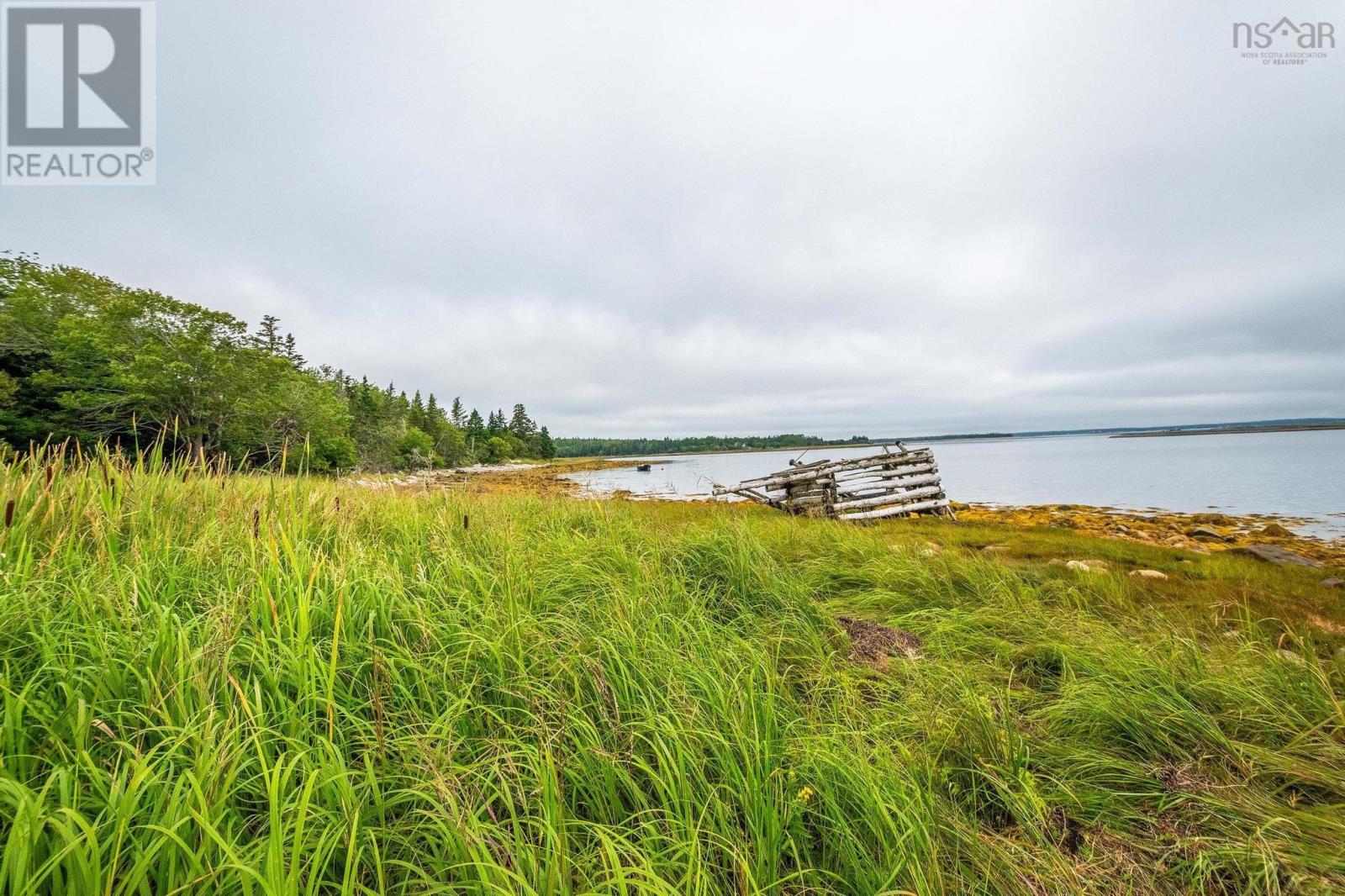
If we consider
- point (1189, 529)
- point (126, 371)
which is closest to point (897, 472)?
point (1189, 529)

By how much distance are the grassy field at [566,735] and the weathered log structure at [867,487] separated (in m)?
7.27

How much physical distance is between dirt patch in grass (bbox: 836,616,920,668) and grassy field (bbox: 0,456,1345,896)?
3cm

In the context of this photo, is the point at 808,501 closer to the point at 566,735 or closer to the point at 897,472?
the point at 897,472

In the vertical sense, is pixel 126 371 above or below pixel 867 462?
above

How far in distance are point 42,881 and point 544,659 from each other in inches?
56.6

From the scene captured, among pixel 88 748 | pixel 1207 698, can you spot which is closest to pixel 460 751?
pixel 88 748

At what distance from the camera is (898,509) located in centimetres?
1084

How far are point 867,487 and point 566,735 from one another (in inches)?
421

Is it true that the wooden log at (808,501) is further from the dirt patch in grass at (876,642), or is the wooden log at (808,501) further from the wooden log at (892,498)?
the dirt patch in grass at (876,642)

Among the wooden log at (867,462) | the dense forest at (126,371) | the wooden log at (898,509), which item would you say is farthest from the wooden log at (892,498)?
the dense forest at (126,371)

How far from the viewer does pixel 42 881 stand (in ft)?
3.27

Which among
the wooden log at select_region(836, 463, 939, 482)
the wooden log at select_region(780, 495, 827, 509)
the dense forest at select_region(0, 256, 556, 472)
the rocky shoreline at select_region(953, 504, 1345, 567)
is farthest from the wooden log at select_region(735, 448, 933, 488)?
the dense forest at select_region(0, 256, 556, 472)

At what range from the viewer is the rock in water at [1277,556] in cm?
604

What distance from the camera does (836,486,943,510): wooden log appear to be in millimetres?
10590
